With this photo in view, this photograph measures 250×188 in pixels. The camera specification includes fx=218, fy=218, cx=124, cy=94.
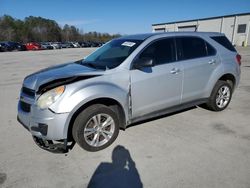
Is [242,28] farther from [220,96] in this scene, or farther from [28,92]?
[28,92]

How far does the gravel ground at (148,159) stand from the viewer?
2.77m

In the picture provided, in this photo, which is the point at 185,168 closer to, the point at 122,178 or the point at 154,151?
the point at 154,151

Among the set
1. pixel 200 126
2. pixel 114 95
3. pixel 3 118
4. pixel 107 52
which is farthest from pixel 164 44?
pixel 3 118

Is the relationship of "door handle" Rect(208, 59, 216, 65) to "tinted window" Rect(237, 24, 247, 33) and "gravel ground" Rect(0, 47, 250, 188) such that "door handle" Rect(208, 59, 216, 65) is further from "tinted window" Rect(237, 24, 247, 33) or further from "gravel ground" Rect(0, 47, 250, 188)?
"tinted window" Rect(237, 24, 247, 33)

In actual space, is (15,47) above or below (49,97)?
above

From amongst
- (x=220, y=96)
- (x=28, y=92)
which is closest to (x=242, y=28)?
(x=220, y=96)

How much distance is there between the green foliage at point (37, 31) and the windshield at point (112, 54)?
226ft

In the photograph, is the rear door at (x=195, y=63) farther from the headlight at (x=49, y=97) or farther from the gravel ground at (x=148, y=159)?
the headlight at (x=49, y=97)

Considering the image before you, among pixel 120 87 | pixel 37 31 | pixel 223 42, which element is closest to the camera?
pixel 120 87

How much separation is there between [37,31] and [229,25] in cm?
6173

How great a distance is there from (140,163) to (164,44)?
2.21 m

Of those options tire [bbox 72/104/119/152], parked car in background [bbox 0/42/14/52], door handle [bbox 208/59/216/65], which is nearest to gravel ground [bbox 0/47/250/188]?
tire [bbox 72/104/119/152]

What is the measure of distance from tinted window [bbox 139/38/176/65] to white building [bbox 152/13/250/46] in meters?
49.8

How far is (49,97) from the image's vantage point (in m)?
3.03
